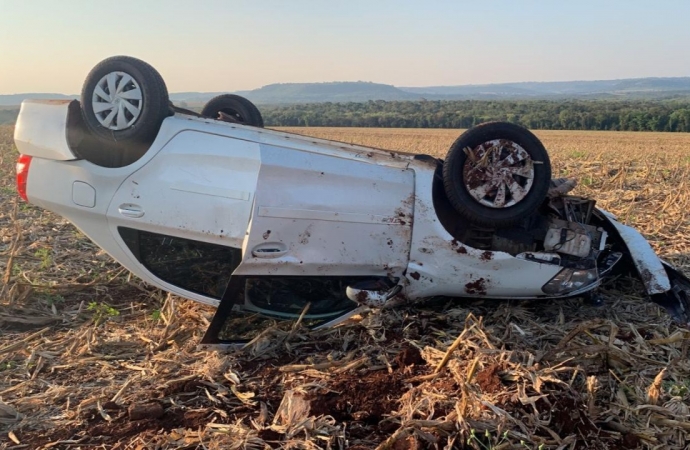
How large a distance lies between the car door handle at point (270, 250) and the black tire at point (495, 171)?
120 cm

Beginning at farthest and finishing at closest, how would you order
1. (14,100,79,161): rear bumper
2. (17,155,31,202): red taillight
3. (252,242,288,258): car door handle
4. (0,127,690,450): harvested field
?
1. (17,155,31,202): red taillight
2. (14,100,79,161): rear bumper
3. (252,242,288,258): car door handle
4. (0,127,690,450): harvested field

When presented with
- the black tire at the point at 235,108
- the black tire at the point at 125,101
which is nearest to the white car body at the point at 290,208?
the black tire at the point at 125,101

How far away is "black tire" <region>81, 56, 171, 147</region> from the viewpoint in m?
4.08

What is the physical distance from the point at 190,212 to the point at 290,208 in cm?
70

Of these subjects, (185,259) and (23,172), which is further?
(23,172)

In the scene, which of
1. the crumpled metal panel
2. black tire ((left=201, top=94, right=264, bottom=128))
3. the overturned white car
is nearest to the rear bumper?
the overturned white car

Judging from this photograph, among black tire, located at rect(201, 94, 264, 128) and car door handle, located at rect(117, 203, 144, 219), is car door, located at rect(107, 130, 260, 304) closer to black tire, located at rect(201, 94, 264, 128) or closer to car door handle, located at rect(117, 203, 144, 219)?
car door handle, located at rect(117, 203, 144, 219)

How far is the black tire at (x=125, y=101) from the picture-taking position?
4.08 metres

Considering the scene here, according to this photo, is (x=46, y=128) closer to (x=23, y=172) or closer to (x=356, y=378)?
(x=23, y=172)

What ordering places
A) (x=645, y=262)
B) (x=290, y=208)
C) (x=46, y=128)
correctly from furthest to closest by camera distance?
(x=645, y=262) < (x=46, y=128) < (x=290, y=208)

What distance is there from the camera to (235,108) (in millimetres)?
5605

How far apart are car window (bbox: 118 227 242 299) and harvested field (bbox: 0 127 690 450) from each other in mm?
344

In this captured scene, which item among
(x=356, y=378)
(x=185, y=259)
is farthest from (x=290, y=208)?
(x=356, y=378)

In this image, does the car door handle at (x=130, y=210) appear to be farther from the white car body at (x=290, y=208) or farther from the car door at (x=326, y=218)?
the car door at (x=326, y=218)
